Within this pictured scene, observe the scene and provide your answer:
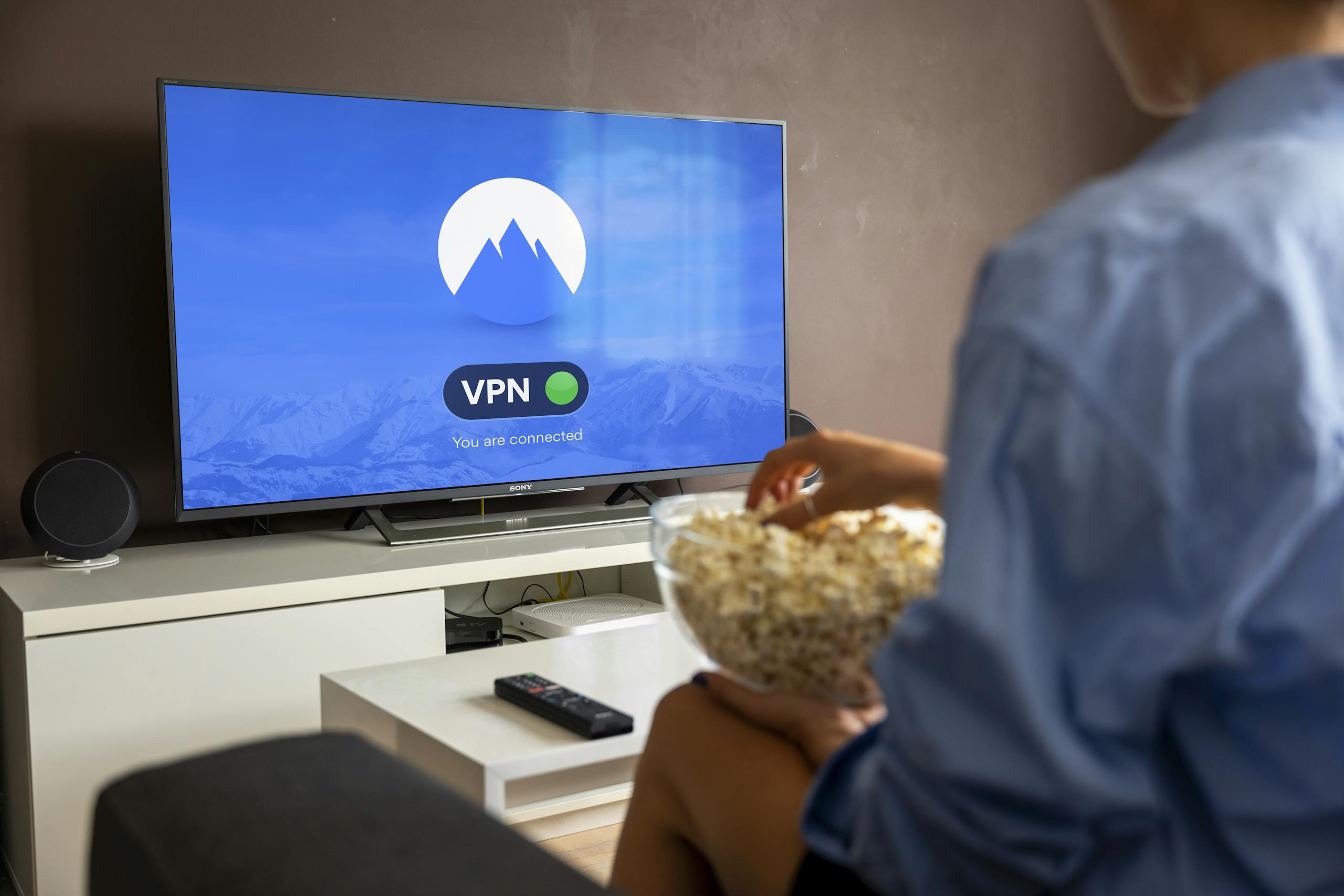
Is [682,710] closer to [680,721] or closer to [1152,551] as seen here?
[680,721]

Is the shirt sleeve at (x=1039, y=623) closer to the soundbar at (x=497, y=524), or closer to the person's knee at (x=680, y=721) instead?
the person's knee at (x=680, y=721)

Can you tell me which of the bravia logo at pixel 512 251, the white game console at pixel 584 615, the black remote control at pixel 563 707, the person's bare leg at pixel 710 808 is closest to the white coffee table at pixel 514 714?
the black remote control at pixel 563 707

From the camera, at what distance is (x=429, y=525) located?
291cm

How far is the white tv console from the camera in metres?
2.19

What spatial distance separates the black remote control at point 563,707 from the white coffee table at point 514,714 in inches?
0.4

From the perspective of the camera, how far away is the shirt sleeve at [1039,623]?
1.59 feet

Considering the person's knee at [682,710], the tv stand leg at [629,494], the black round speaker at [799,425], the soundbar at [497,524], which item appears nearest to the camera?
the person's knee at [682,710]

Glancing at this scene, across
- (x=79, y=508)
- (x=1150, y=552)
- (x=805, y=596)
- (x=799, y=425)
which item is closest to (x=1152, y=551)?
(x=1150, y=552)

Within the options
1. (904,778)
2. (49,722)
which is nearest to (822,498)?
(904,778)

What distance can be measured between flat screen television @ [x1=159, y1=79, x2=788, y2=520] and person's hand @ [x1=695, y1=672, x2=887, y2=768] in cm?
200

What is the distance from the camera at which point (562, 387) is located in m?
3.04

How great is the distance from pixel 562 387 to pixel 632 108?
2.78 feet

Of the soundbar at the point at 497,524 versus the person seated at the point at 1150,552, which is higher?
the person seated at the point at 1150,552

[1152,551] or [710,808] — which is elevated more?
[1152,551]
